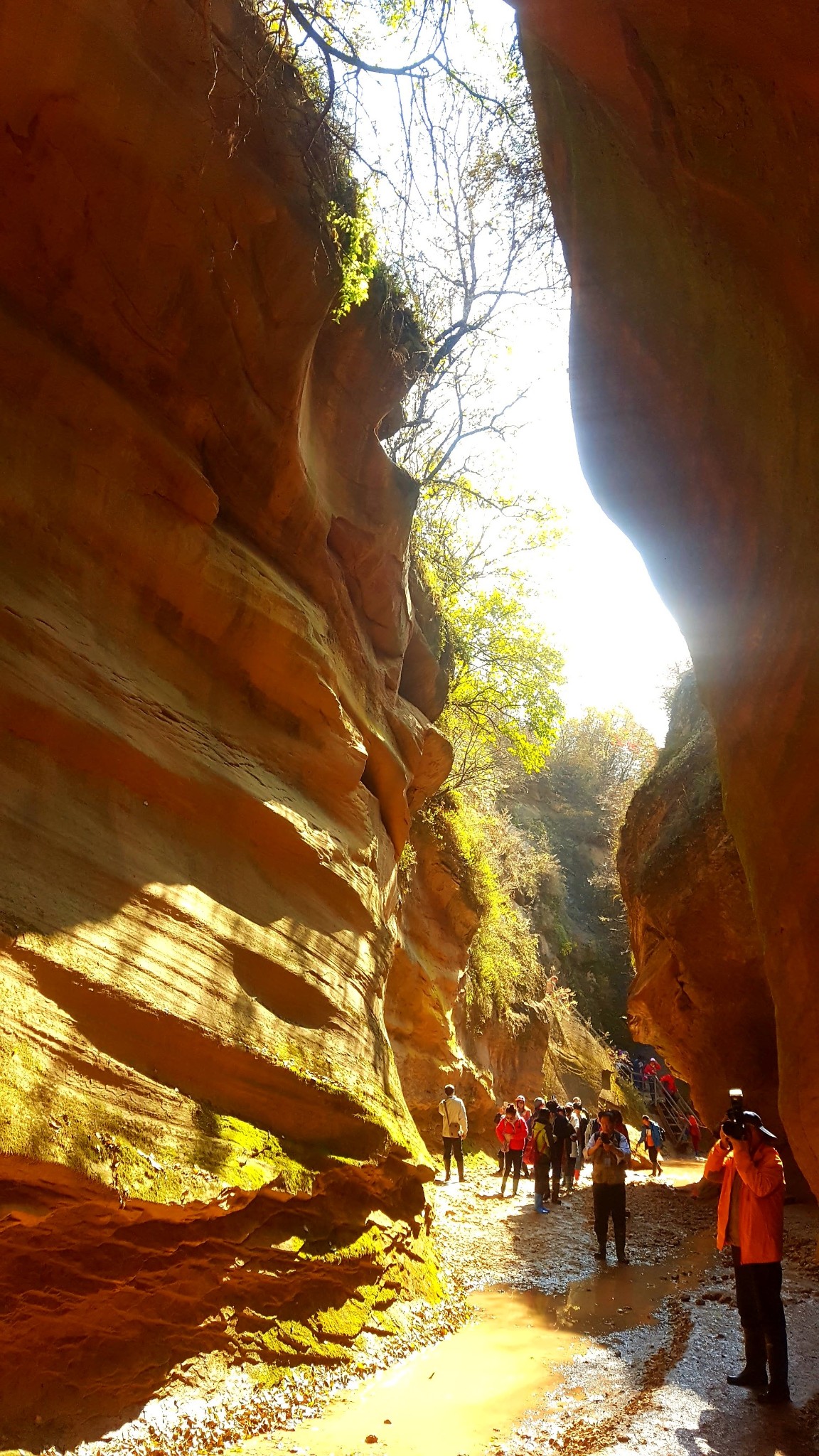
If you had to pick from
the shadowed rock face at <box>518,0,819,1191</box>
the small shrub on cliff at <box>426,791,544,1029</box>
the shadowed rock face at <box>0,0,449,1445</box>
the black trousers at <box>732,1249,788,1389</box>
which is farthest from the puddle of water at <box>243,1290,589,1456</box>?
the small shrub on cliff at <box>426,791,544,1029</box>

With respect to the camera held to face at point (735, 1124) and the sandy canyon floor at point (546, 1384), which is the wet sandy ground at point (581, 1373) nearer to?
the sandy canyon floor at point (546, 1384)

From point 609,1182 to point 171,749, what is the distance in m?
6.45

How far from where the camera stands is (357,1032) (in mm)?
6824

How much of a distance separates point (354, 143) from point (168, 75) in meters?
1.99

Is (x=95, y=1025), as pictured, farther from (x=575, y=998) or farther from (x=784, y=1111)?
(x=575, y=998)

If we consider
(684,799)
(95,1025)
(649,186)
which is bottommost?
(95,1025)

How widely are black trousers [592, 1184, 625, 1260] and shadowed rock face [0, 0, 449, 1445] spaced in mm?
2848

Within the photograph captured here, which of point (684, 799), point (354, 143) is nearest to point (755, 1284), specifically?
point (354, 143)

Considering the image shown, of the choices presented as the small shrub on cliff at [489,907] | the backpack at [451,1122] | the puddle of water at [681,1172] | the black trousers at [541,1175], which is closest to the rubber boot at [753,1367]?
the black trousers at [541,1175]

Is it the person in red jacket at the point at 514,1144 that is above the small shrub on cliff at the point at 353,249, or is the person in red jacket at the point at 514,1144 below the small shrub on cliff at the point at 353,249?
below

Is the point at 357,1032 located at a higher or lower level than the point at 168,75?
lower

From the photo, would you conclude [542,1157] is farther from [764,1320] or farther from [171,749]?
[171,749]

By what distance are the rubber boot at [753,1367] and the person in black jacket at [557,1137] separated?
7475mm

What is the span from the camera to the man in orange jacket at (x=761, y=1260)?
4809 mm
